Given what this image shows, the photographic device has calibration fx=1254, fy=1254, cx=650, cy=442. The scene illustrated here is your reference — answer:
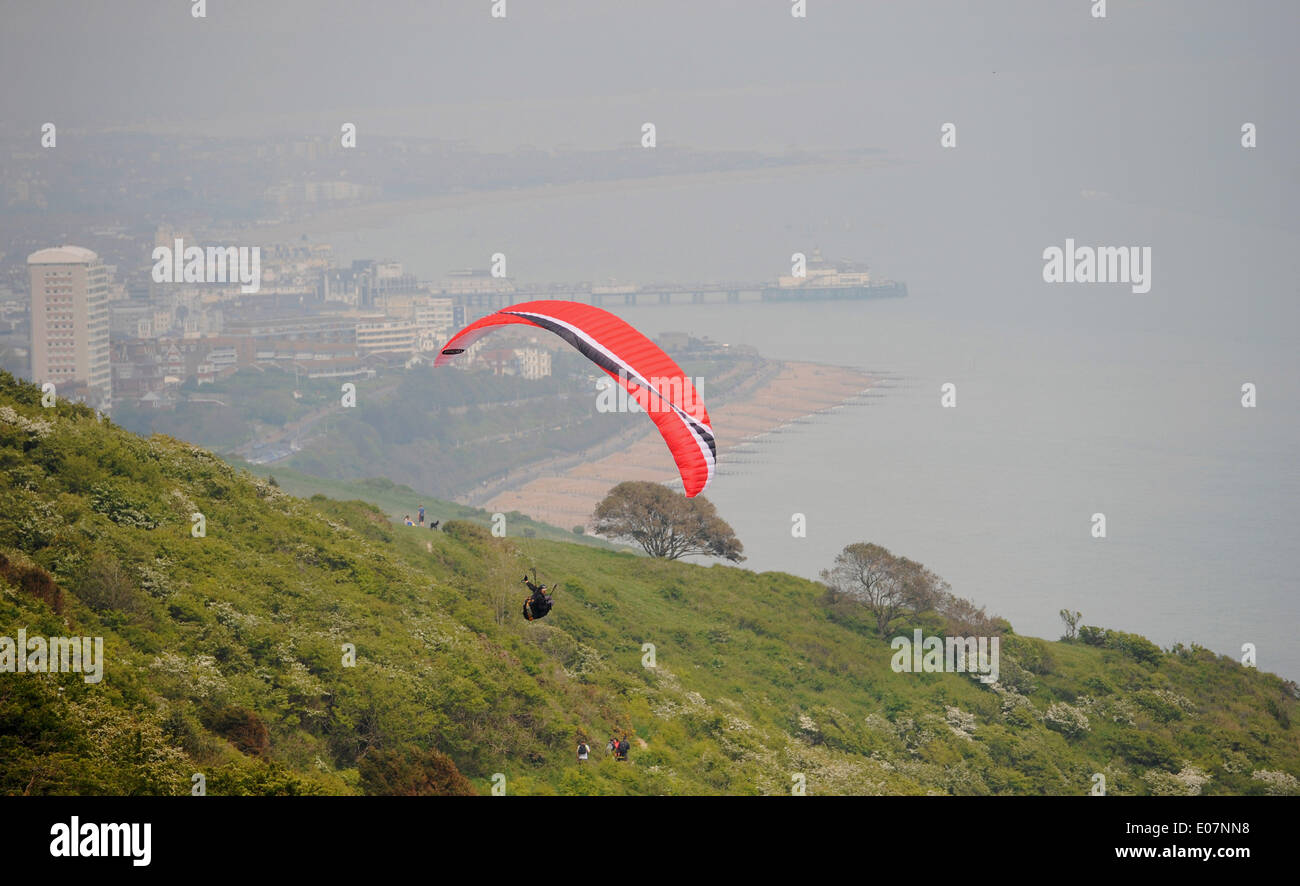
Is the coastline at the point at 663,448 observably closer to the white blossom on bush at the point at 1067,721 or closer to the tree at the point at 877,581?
the tree at the point at 877,581

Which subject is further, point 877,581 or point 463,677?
point 877,581

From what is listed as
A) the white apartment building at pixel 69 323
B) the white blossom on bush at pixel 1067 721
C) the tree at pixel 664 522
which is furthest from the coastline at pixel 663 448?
the white blossom on bush at pixel 1067 721

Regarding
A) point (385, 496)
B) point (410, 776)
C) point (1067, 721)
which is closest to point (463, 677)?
point (410, 776)

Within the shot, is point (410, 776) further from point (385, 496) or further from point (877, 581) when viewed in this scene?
point (385, 496)

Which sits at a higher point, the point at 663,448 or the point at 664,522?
the point at 663,448

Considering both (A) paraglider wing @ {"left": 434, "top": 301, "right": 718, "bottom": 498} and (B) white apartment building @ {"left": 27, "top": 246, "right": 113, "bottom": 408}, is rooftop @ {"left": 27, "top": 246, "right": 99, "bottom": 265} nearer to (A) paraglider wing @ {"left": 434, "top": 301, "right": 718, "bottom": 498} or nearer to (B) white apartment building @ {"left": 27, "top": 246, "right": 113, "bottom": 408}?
(B) white apartment building @ {"left": 27, "top": 246, "right": 113, "bottom": 408}
